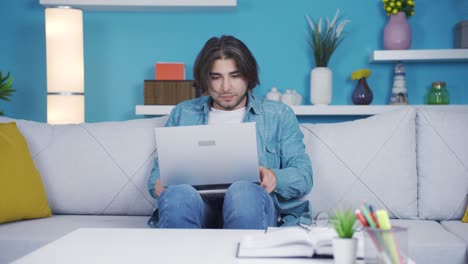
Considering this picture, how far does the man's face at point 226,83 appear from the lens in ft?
6.23

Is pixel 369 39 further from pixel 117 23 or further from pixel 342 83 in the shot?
pixel 117 23

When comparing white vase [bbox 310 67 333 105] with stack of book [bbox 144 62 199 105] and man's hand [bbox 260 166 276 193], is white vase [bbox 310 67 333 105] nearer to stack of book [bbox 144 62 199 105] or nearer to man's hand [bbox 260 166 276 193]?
stack of book [bbox 144 62 199 105]

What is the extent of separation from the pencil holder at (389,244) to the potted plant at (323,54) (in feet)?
6.98

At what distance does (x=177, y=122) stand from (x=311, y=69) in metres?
1.30

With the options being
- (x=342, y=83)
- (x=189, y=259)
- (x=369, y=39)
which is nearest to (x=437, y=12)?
(x=369, y=39)

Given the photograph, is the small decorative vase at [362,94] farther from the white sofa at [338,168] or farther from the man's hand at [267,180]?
the man's hand at [267,180]

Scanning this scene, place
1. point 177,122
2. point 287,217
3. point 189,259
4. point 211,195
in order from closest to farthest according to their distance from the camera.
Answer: point 189,259 < point 211,195 < point 287,217 < point 177,122

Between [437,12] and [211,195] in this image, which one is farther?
[437,12]

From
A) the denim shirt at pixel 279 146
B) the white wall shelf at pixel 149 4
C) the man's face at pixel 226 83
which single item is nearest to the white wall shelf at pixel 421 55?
the white wall shelf at pixel 149 4

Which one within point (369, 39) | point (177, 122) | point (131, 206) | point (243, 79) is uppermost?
point (369, 39)

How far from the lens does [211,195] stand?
5.35ft

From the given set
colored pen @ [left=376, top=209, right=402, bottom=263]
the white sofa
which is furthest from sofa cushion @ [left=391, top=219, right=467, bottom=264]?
colored pen @ [left=376, top=209, right=402, bottom=263]

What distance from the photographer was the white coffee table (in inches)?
40.1

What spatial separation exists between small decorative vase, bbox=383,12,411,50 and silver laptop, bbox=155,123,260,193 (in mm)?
1659
